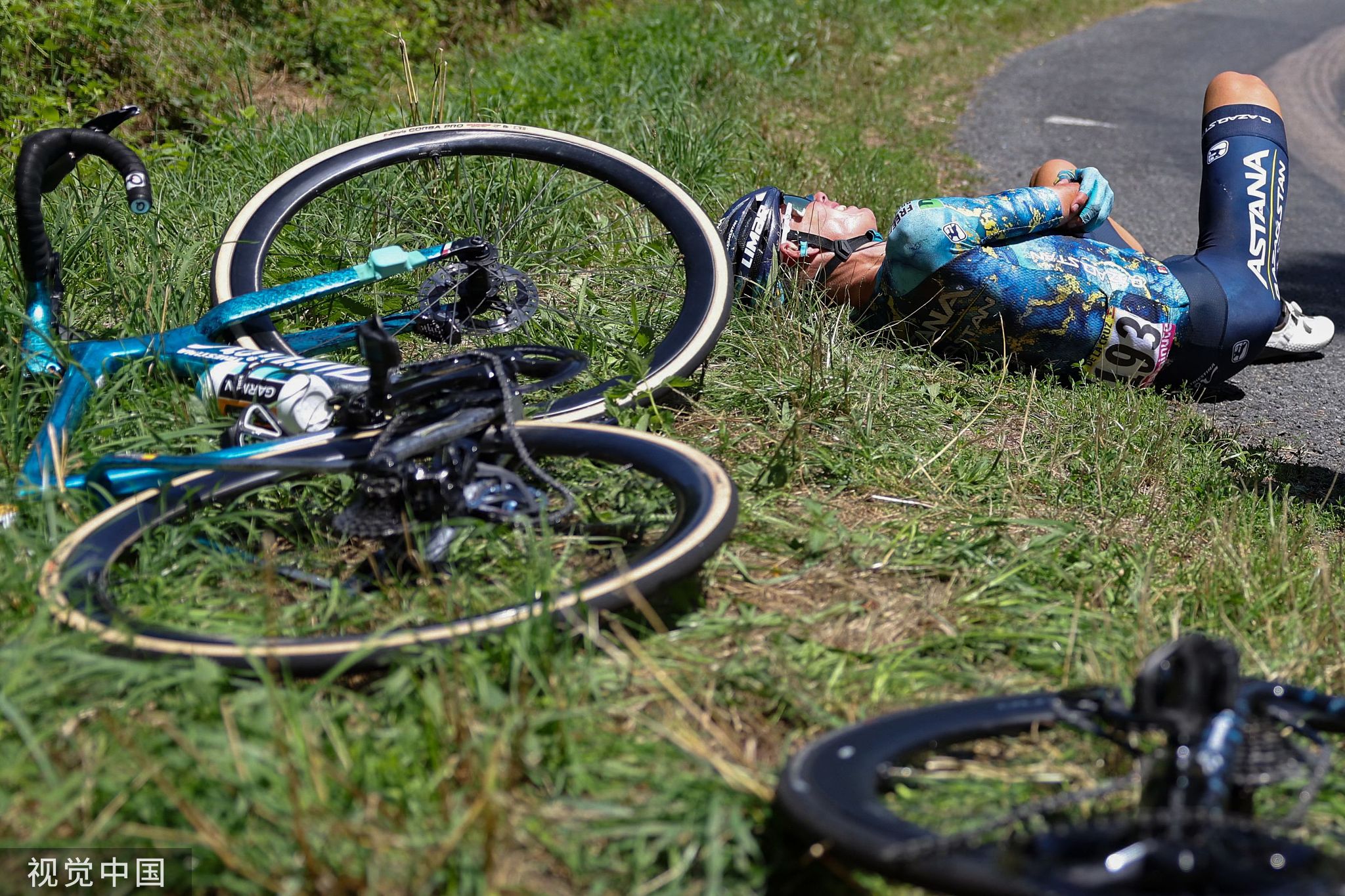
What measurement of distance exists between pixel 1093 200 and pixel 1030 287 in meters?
0.43

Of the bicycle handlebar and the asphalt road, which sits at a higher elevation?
the bicycle handlebar

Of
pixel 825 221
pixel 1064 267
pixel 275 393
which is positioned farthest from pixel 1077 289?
pixel 275 393

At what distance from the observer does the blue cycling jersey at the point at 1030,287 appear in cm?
322

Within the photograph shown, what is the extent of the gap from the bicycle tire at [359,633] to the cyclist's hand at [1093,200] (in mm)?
1943

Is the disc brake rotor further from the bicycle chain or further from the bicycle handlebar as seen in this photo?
the bicycle chain

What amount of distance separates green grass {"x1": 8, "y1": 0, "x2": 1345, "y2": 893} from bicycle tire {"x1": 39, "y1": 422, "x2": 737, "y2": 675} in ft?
0.15

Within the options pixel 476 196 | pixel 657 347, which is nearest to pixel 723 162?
pixel 476 196

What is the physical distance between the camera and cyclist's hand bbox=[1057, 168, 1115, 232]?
3414 mm

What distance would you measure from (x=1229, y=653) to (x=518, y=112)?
4.39 m

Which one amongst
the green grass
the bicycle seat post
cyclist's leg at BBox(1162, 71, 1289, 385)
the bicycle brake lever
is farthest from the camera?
cyclist's leg at BBox(1162, 71, 1289, 385)

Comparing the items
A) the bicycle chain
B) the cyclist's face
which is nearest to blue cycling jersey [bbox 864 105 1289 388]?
the cyclist's face

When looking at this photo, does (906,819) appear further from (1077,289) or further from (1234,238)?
(1234,238)

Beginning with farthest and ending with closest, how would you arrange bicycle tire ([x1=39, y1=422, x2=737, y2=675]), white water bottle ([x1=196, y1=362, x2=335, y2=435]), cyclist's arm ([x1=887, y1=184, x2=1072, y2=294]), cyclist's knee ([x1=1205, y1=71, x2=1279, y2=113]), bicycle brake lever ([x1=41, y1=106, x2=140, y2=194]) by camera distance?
cyclist's knee ([x1=1205, y1=71, x2=1279, y2=113]) → cyclist's arm ([x1=887, y1=184, x2=1072, y2=294]) → bicycle brake lever ([x1=41, y1=106, x2=140, y2=194]) → white water bottle ([x1=196, y1=362, x2=335, y2=435]) → bicycle tire ([x1=39, y1=422, x2=737, y2=675])

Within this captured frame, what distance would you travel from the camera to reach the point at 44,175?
8.33 ft
